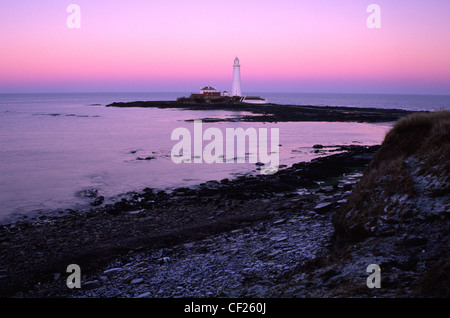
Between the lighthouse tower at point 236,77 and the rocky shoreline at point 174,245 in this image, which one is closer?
the rocky shoreline at point 174,245

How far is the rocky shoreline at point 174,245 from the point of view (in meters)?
7.05

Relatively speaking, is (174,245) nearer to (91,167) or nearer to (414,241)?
(414,241)

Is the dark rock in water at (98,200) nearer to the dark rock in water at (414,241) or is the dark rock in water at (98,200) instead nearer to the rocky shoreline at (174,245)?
the rocky shoreline at (174,245)

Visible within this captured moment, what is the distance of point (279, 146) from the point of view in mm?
32500

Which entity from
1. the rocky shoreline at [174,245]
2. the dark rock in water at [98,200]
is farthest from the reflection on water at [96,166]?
the rocky shoreline at [174,245]

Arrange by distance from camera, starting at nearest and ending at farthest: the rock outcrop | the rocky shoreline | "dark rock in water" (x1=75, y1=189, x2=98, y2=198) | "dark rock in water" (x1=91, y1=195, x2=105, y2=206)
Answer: the rock outcrop < the rocky shoreline < "dark rock in water" (x1=91, y1=195, x2=105, y2=206) < "dark rock in water" (x1=75, y1=189, x2=98, y2=198)

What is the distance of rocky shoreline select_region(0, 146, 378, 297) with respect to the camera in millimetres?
7048

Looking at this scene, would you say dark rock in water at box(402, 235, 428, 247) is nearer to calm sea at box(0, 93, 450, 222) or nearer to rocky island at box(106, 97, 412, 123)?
calm sea at box(0, 93, 450, 222)

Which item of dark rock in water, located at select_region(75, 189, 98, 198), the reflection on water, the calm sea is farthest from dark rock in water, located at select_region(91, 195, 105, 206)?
dark rock in water, located at select_region(75, 189, 98, 198)

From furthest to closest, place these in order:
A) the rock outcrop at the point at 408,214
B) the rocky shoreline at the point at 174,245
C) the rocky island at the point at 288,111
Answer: the rocky island at the point at 288,111 < the rocky shoreline at the point at 174,245 < the rock outcrop at the point at 408,214

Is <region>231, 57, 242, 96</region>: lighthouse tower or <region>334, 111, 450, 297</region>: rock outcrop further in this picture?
<region>231, 57, 242, 96</region>: lighthouse tower

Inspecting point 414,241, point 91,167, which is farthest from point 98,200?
point 414,241

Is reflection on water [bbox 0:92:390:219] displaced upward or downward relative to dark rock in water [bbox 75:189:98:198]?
upward
